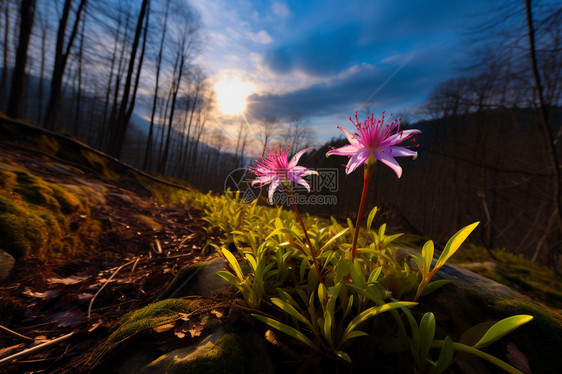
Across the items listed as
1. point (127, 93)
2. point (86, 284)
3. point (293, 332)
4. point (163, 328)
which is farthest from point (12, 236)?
point (127, 93)

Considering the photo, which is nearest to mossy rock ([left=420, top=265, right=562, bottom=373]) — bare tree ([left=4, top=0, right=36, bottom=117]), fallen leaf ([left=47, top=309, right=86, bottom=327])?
fallen leaf ([left=47, top=309, right=86, bottom=327])

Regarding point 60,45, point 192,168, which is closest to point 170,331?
point 60,45

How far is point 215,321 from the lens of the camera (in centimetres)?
101

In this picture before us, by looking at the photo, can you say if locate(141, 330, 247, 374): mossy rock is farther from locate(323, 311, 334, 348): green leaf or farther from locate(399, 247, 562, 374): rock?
locate(399, 247, 562, 374): rock

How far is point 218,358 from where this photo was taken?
80 cm

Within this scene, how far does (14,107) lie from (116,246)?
30.7ft

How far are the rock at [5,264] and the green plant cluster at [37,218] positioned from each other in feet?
0.22

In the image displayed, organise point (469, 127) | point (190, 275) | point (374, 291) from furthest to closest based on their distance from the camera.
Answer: point (469, 127) → point (190, 275) → point (374, 291)

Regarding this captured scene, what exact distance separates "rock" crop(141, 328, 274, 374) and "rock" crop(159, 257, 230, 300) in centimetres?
45

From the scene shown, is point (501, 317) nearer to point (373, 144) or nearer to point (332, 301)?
point (332, 301)

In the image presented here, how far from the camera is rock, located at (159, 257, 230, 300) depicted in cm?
136

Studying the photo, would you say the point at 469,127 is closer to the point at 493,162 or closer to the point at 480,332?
the point at 493,162

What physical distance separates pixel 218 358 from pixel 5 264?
2040mm

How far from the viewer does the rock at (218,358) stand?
78cm
